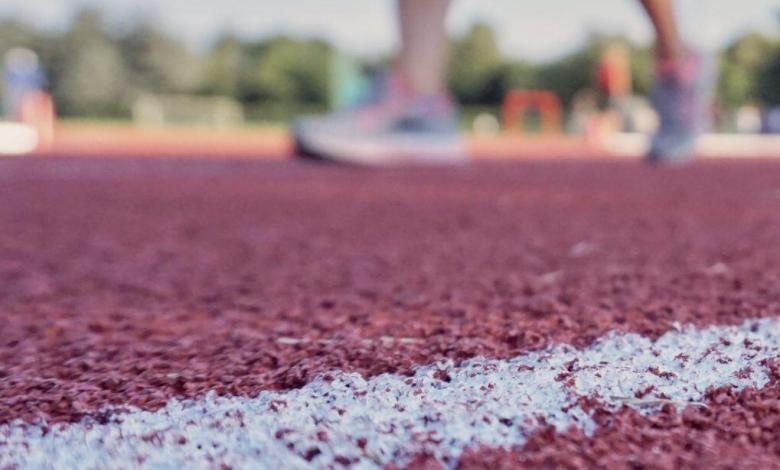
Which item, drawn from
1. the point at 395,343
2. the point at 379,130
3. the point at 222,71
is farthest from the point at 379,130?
the point at 222,71

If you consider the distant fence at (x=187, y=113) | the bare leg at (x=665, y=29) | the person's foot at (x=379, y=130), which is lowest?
the person's foot at (x=379, y=130)

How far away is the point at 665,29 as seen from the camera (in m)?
3.66

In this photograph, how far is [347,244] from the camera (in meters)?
1.87

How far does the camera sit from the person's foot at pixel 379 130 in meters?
3.92

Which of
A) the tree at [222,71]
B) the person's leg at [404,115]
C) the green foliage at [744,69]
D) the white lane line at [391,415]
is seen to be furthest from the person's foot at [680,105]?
the tree at [222,71]

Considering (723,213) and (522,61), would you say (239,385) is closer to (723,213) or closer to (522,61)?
(723,213)

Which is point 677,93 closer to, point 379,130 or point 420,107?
point 420,107

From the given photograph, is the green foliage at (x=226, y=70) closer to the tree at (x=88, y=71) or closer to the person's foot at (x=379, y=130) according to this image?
the tree at (x=88, y=71)

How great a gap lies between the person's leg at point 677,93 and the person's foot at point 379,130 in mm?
878

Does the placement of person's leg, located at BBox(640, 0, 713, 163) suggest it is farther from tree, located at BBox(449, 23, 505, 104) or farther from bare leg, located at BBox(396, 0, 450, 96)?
tree, located at BBox(449, 23, 505, 104)

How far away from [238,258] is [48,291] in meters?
0.40

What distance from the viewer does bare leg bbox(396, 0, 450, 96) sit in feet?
12.2

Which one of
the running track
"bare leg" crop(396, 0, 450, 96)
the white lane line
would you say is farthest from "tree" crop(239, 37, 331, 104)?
the white lane line

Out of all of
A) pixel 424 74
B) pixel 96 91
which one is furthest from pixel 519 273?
pixel 96 91
